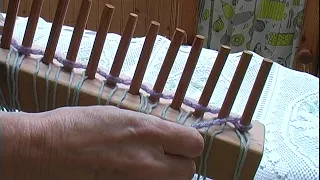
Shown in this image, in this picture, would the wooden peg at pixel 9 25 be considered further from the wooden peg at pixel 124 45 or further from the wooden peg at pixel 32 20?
the wooden peg at pixel 124 45

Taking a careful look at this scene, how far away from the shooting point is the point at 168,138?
0.50 m

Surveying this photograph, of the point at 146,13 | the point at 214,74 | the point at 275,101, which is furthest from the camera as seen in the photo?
the point at 146,13

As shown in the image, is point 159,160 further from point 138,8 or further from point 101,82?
point 138,8

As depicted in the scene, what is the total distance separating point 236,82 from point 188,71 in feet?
0.18

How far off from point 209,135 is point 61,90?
0.56 feet

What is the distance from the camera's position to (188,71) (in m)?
0.57

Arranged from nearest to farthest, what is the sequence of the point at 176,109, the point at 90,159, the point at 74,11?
1. the point at 90,159
2. the point at 176,109
3. the point at 74,11

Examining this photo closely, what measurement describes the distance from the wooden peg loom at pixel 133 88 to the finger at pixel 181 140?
0.11 feet

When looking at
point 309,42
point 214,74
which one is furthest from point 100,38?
point 309,42

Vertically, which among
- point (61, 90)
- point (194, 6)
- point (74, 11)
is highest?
point (61, 90)

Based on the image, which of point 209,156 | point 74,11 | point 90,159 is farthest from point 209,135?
point 74,11

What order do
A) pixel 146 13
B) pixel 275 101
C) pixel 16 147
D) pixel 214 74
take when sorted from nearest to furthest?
pixel 16 147
pixel 214 74
pixel 275 101
pixel 146 13

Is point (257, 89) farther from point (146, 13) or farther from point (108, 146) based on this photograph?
point (146, 13)

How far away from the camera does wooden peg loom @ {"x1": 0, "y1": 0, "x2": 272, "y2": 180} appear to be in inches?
21.3
